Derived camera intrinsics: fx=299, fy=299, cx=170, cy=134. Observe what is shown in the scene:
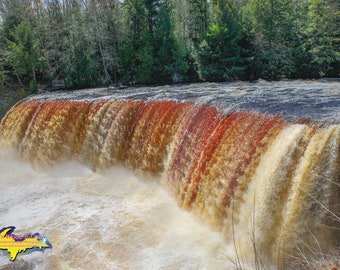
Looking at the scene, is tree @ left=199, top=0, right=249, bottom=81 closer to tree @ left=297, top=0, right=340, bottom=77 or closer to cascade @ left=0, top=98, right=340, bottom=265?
tree @ left=297, top=0, right=340, bottom=77

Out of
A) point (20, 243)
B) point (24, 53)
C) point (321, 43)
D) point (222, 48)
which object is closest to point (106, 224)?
point (20, 243)

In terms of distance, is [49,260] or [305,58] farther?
[305,58]

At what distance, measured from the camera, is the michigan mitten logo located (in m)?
4.55

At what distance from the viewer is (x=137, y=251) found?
4445 mm

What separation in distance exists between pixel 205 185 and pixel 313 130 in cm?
201

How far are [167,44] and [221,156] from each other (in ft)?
47.5

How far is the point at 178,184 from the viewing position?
592cm

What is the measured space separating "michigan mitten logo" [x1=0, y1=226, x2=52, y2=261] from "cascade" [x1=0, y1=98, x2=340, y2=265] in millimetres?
2450

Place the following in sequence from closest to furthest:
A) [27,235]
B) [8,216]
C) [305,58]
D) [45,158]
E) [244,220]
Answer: [244,220], [27,235], [8,216], [45,158], [305,58]

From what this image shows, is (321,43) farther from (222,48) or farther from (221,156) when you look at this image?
(221,156)

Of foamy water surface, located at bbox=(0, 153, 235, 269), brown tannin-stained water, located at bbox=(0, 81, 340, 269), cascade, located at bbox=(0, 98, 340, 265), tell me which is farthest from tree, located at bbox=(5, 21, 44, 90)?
foamy water surface, located at bbox=(0, 153, 235, 269)

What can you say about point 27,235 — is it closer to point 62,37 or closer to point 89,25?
point 89,25

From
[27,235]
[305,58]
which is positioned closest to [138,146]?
[27,235]

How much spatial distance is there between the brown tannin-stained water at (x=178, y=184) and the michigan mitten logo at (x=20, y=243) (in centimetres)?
13
